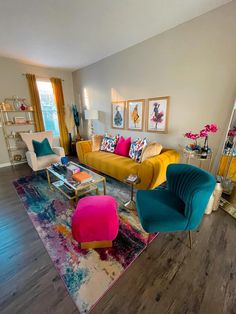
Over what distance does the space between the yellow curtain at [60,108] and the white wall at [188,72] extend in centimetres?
191

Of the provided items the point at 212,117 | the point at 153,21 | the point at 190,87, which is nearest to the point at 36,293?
the point at 212,117

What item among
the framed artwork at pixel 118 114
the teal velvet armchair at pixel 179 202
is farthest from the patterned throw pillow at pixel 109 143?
the teal velvet armchair at pixel 179 202

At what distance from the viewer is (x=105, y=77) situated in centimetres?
370

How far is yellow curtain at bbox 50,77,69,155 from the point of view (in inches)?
175

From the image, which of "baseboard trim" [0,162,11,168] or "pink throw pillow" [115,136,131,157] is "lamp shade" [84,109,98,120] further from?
"baseboard trim" [0,162,11,168]

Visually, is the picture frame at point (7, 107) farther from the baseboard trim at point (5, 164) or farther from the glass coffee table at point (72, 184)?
the glass coffee table at point (72, 184)

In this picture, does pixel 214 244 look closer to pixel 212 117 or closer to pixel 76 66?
pixel 212 117

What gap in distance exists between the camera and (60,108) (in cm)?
463

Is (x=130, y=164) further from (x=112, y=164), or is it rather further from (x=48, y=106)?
(x=48, y=106)

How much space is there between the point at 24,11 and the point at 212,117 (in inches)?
119

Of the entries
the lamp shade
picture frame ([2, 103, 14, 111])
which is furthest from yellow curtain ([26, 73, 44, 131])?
the lamp shade

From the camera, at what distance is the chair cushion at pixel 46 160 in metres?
3.19

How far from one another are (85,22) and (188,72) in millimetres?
1782

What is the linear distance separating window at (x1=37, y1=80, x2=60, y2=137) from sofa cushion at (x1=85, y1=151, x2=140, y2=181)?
6.74 feet
